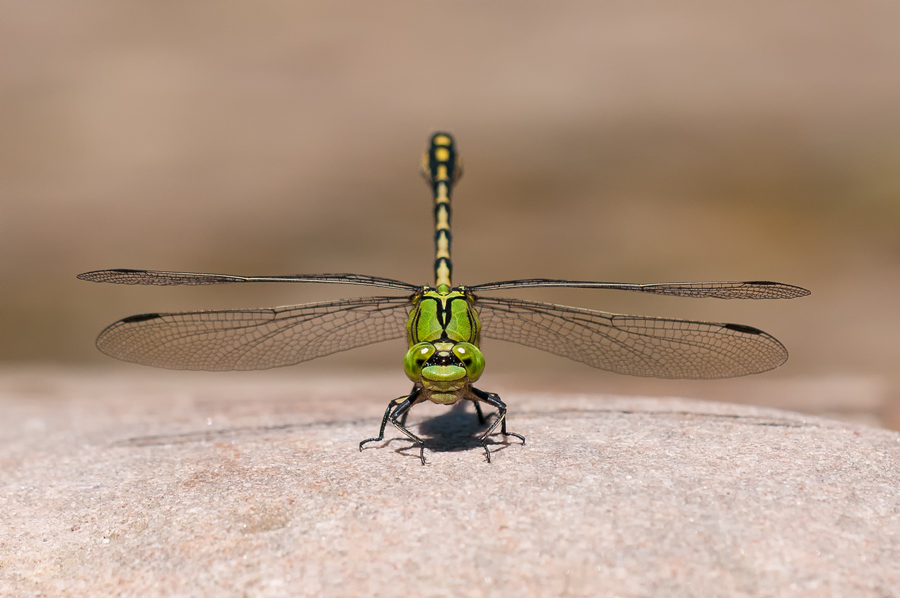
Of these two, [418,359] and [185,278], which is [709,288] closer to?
[418,359]

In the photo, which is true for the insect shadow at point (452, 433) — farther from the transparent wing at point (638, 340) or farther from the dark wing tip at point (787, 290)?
the dark wing tip at point (787, 290)

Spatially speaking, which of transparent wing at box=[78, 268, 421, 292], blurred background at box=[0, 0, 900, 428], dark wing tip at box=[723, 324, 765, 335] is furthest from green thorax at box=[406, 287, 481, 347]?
blurred background at box=[0, 0, 900, 428]

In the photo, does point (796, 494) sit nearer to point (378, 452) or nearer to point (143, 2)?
point (378, 452)

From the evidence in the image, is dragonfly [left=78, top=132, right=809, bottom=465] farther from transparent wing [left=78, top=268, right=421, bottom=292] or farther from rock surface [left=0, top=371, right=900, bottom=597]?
rock surface [left=0, top=371, right=900, bottom=597]

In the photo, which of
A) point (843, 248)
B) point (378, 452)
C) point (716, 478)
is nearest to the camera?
point (716, 478)

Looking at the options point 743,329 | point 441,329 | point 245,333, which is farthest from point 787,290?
point 245,333

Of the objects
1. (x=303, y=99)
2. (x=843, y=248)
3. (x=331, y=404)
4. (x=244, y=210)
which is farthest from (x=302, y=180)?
(x=843, y=248)
